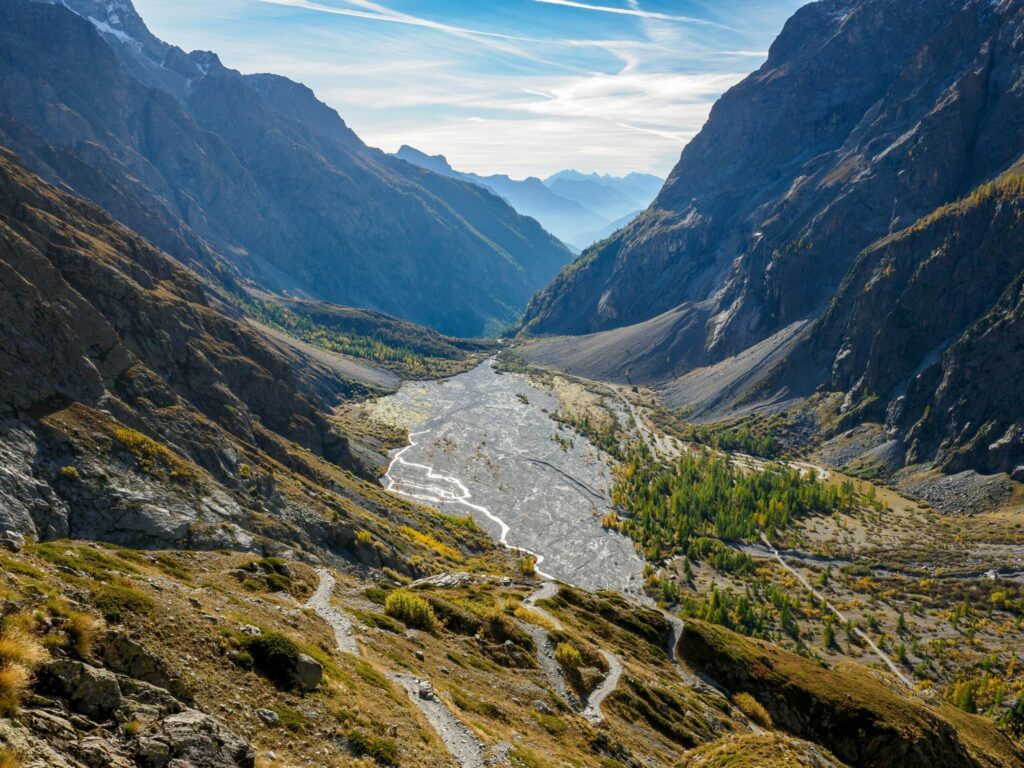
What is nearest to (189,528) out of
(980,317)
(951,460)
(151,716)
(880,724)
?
(151,716)

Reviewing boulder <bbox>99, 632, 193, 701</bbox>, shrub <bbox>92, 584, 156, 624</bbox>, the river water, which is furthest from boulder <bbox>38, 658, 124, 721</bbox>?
the river water

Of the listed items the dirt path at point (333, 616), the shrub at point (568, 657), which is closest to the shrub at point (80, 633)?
the dirt path at point (333, 616)

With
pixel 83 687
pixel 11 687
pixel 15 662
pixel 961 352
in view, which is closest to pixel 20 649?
pixel 15 662

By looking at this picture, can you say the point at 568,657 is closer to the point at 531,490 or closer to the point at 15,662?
the point at 15,662

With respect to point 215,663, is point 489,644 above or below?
below

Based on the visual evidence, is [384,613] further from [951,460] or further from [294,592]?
[951,460]

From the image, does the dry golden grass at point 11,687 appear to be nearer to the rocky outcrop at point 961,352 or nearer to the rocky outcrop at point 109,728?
the rocky outcrop at point 109,728

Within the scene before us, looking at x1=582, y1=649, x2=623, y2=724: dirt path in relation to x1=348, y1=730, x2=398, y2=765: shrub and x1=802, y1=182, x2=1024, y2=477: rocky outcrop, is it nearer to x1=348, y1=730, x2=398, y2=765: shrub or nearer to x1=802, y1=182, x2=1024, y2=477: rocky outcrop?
x1=348, y1=730, x2=398, y2=765: shrub

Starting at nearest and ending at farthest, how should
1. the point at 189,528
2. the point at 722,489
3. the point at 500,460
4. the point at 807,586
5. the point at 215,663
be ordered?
1. the point at 215,663
2. the point at 189,528
3. the point at 807,586
4. the point at 722,489
5. the point at 500,460
